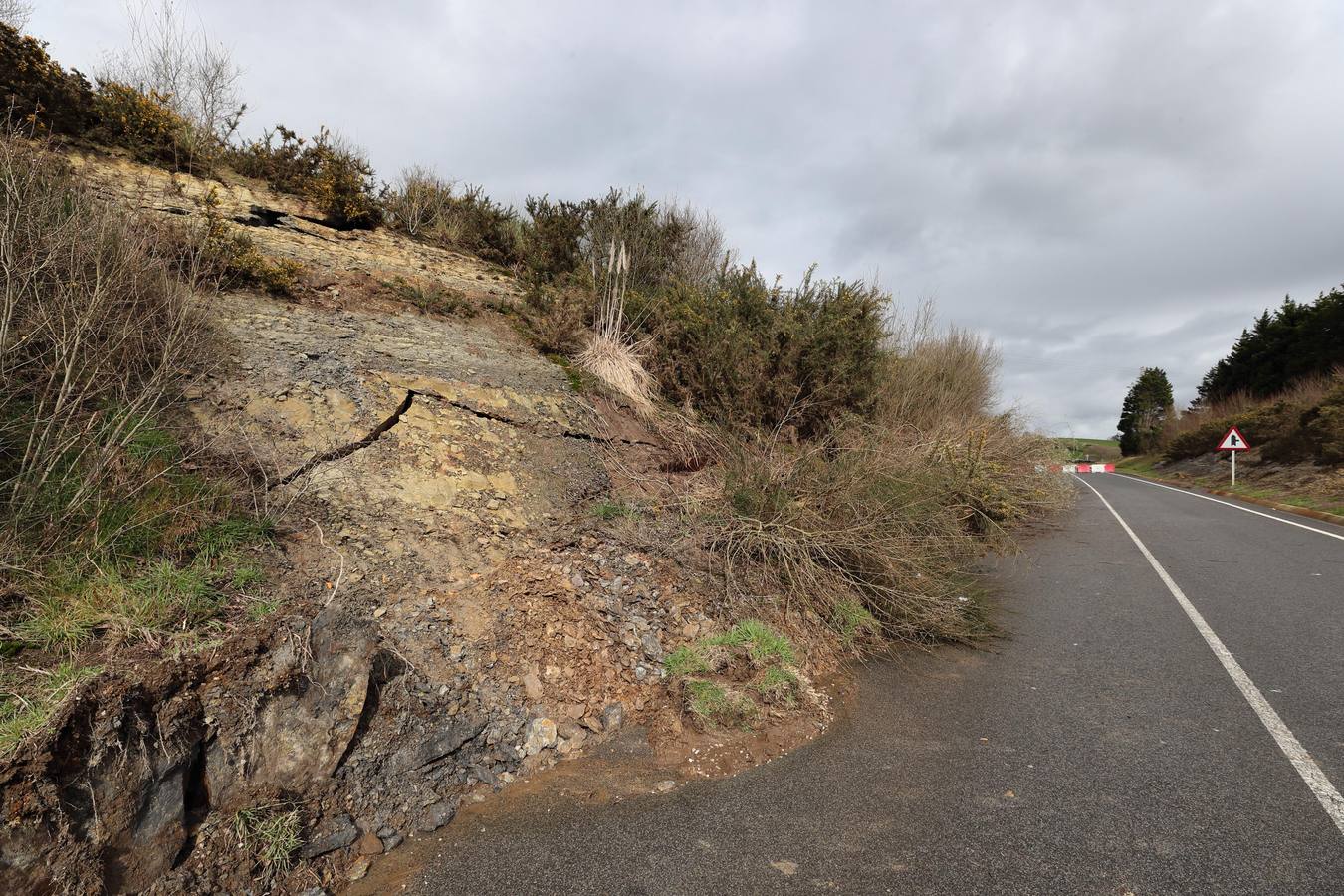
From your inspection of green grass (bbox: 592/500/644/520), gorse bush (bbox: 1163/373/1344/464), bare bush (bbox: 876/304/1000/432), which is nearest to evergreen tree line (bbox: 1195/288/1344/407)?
gorse bush (bbox: 1163/373/1344/464)

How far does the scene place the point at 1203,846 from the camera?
260 cm

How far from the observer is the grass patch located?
8.19 feet

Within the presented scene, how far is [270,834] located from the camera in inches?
100

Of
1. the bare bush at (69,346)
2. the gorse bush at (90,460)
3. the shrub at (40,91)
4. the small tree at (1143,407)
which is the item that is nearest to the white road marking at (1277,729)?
the gorse bush at (90,460)

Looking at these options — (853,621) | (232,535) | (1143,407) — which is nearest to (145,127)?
(232,535)

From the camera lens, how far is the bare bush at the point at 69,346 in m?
3.22

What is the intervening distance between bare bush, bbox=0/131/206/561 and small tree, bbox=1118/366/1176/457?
6256cm

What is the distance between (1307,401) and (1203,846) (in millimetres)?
25536

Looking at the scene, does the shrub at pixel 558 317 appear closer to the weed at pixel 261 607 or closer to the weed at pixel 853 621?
the weed at pixel 853 621

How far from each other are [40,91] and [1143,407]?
228ft

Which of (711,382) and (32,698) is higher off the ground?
(711,382)

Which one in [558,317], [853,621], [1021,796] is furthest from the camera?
[558,317]

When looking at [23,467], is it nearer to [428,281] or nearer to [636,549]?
[636,549]

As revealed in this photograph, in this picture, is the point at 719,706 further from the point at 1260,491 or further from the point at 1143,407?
the point at 1143,407
